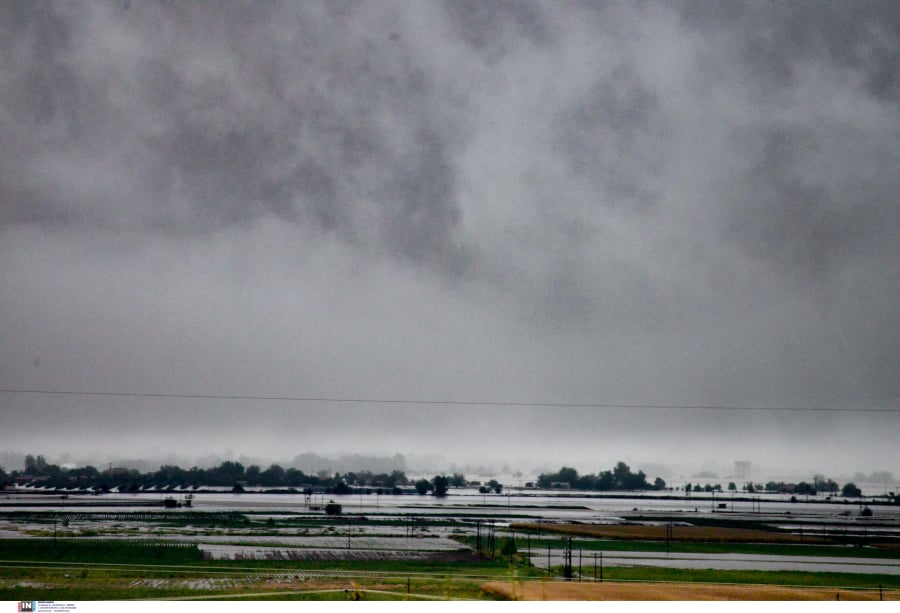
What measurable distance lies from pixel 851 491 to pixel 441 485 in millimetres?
29718

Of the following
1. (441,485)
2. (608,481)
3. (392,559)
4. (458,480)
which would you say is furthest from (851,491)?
(392,559)

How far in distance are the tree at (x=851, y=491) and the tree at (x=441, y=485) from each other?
28744mm

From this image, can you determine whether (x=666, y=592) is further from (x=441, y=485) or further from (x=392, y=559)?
(x=441, y=485)

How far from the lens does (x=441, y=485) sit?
58.9m

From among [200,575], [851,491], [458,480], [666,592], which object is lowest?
[200,575]

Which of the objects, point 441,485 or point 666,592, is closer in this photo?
point 666,592

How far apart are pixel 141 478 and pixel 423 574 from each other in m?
32.0

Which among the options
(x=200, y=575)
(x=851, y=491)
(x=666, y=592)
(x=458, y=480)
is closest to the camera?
(x=666, y=592)

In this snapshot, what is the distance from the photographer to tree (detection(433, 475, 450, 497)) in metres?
58.4

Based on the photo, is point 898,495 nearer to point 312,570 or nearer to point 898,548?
point 898,548

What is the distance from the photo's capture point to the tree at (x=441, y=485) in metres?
58.4

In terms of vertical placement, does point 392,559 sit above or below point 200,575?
below

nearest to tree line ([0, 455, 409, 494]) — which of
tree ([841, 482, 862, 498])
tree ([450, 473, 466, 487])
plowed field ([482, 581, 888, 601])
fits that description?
tree ([450, 473, 466, 487])
